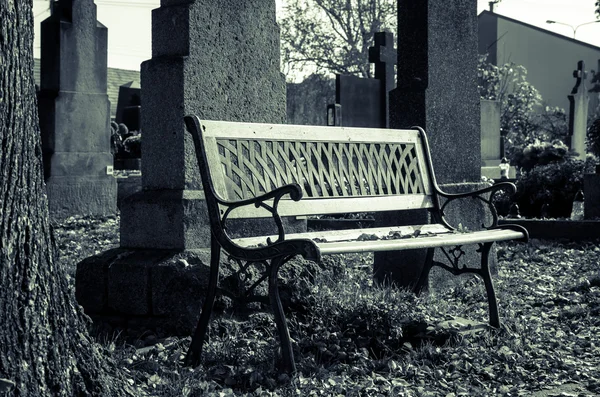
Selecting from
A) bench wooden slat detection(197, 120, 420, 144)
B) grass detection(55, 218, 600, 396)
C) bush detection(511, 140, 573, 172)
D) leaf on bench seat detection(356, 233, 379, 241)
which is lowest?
grass detection(55, 218, 600, 396)

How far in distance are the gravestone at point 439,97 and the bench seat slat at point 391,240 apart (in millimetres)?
957

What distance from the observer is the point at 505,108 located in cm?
3102

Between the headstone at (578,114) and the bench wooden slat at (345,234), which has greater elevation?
the headstone at (578,114)

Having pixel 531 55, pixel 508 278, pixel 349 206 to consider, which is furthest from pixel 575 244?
pixel 531 55

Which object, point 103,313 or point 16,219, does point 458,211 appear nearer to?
point 103,313

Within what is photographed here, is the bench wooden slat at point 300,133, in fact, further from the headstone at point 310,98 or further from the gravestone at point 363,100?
the headstone at point 310,98

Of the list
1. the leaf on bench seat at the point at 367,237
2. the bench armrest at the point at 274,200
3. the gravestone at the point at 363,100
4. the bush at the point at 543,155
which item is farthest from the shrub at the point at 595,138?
the bench armrest at the point at 274,200

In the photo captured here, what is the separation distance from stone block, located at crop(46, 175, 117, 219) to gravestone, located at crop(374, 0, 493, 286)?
6258 millimetres

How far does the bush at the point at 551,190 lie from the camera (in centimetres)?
1285

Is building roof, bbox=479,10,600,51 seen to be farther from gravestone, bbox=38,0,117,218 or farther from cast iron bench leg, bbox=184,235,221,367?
cast iron bench leg, bbox=184,235,221,367

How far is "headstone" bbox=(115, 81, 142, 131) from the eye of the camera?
22531 mm

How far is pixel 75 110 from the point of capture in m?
12.1

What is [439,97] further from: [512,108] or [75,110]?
[512,108]

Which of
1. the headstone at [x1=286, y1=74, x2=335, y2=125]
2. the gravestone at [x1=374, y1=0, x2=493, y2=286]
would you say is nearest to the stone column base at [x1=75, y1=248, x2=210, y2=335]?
the gravestone at [x1=374, y1=0, x2=493, y2=286]
